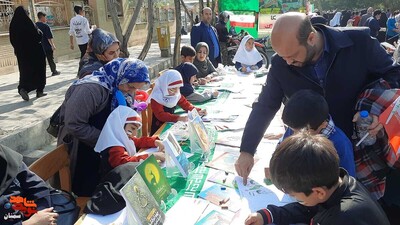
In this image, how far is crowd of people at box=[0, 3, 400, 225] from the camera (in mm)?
1082

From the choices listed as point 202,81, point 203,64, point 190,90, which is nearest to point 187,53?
point 202,81

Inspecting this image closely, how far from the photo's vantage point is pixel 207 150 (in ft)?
6.98

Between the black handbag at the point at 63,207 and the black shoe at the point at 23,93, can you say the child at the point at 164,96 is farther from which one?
the black shoe at the point at 23,93

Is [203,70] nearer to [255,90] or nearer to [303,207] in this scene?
[255,90]

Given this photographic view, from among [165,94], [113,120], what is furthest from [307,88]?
[165,94]

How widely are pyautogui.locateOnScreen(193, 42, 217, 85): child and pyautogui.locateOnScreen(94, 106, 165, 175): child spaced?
8.38ft

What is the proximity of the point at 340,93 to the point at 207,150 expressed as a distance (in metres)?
0.81

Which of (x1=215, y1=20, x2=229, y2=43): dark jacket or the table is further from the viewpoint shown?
(x1=215, y1=20, x2=229, y2=43): dark jacket

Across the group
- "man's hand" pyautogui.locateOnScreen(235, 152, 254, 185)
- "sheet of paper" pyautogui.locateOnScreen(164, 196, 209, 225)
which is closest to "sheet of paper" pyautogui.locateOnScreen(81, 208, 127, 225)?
"sheet of paper" pyautogui.locateOnScreen(164, 196, 209, 225)

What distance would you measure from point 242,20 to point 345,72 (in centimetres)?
785

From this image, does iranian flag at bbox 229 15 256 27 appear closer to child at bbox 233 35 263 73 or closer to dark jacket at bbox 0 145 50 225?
child at bbox 233 35 263 73

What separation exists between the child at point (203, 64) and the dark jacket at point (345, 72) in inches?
109

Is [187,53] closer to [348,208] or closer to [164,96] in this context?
[164,96]

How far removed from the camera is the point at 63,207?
5.68 feet
